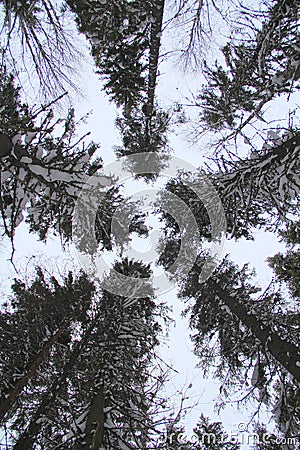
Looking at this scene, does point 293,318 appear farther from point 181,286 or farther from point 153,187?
point 153,187

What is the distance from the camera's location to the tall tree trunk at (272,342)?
18.7 feet

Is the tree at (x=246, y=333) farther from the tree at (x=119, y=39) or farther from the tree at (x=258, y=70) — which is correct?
the tree at (x=119, y=39)

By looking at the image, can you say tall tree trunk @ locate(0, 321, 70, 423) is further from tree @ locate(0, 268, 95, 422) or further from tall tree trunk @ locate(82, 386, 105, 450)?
tall tree trunk @ locate(82, 386, 105, 450)

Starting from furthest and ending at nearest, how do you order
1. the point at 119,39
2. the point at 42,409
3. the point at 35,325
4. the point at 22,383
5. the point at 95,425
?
the point at 119,39 → the point at 35,325 → the point at 42,409 → the point at 22,383 → the point at 95,425

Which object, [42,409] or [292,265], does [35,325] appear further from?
[292,265]

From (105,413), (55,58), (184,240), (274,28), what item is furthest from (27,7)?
(184,240)

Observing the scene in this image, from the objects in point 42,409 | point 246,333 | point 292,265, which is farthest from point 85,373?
point 292,265

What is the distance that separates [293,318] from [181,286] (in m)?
5.64

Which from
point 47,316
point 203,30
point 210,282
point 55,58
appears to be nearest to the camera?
point 55,58

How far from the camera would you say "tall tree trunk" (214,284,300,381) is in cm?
569

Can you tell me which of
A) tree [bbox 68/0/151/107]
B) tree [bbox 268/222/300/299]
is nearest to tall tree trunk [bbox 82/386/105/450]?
tree [bbox 268/222/300/299]

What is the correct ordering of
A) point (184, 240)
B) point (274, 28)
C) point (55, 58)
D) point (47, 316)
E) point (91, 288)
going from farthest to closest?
point (184, 240), point (91, 288), point (47, 316), point (55, 58), point (274, 28)

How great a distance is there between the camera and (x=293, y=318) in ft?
23.5

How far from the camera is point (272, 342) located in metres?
6.36
